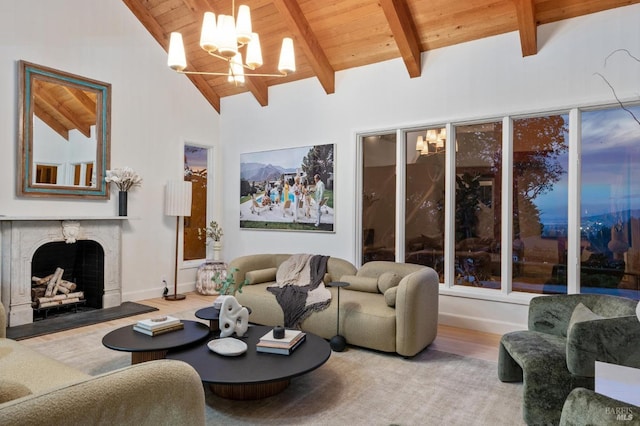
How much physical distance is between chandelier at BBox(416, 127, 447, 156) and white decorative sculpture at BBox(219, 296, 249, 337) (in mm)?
3045

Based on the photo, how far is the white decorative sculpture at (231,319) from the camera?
2.98 meters

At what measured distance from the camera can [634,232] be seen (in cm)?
373

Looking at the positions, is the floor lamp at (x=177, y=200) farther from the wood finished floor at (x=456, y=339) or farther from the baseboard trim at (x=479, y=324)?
the baseboard trim at (x=479, y=324)

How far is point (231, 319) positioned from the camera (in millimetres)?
2998

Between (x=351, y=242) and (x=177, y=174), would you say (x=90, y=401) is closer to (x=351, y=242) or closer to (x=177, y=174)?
(x=351, y=242)

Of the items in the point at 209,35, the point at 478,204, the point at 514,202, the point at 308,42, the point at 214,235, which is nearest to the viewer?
the point at 209,35

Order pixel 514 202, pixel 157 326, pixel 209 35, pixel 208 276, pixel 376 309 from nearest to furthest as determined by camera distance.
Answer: pixel 209 35 → pixel 157 326 → pixel 376 309 → pixel 514 202 → pixel 208 276

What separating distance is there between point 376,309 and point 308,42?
132 inches

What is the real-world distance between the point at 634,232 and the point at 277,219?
428cm

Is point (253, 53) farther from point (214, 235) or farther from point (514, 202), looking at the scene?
point (214, 235)

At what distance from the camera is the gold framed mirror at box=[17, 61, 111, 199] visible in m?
4.50

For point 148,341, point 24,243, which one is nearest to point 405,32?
point 148,341

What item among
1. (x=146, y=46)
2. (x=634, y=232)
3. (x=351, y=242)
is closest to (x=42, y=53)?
(x=146, y=46)

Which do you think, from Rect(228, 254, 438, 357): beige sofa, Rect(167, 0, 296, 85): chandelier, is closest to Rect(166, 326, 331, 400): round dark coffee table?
Rect(228, 254, 438, 357): beige sofa
